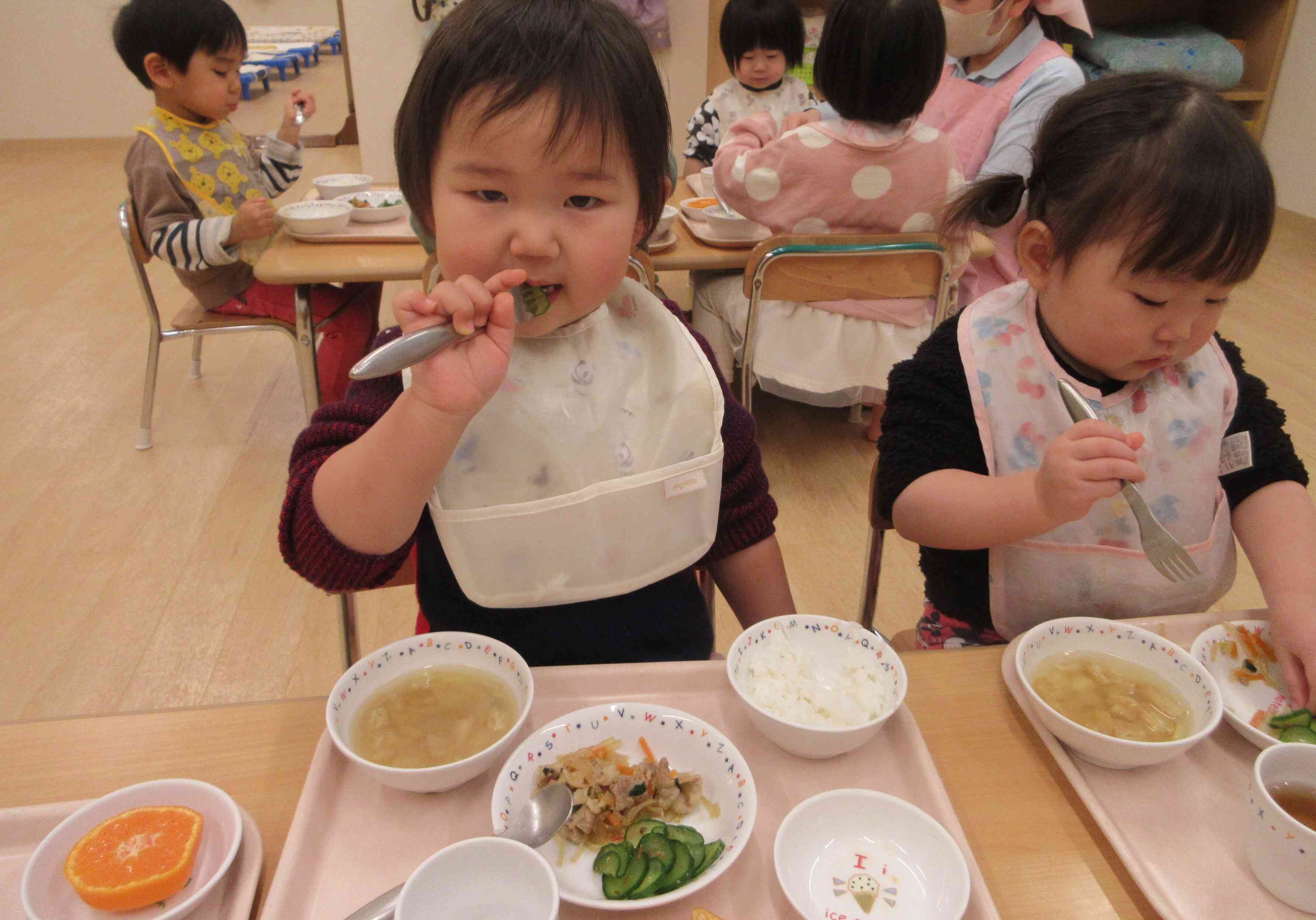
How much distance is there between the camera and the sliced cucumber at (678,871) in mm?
677

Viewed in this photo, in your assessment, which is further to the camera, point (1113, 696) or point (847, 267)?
point (847, 267)

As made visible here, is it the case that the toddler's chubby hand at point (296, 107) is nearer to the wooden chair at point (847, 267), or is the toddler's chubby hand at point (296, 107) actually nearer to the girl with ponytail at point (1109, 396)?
the wooden chair at point (847, 267)

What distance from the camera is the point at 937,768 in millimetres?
823

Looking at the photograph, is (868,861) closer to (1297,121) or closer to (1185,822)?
(1185,822)

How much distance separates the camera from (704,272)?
10.4 ft

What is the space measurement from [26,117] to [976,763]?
9035 mm

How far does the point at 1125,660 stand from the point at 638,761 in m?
0.53

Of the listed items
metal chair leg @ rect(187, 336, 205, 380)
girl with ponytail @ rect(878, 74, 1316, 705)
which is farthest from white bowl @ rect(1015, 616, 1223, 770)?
metal chair leg @ rect(187, 336, 205, 380)

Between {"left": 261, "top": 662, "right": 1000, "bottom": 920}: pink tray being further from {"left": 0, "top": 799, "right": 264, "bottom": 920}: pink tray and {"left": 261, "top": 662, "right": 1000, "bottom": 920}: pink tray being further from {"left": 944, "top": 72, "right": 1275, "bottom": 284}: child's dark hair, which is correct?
{"left": 944, "top": 72, "right": 1275, "bottom": 284}: child's dark hair

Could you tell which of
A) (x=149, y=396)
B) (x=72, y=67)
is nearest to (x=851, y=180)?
(x=149, y=396)

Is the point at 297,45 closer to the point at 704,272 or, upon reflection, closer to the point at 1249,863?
the point at 704,272

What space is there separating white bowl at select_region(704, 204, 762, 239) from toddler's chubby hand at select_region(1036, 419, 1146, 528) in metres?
1.68

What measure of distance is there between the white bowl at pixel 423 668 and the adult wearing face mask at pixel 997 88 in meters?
2.11

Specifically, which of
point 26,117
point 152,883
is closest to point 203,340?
point 152,883
